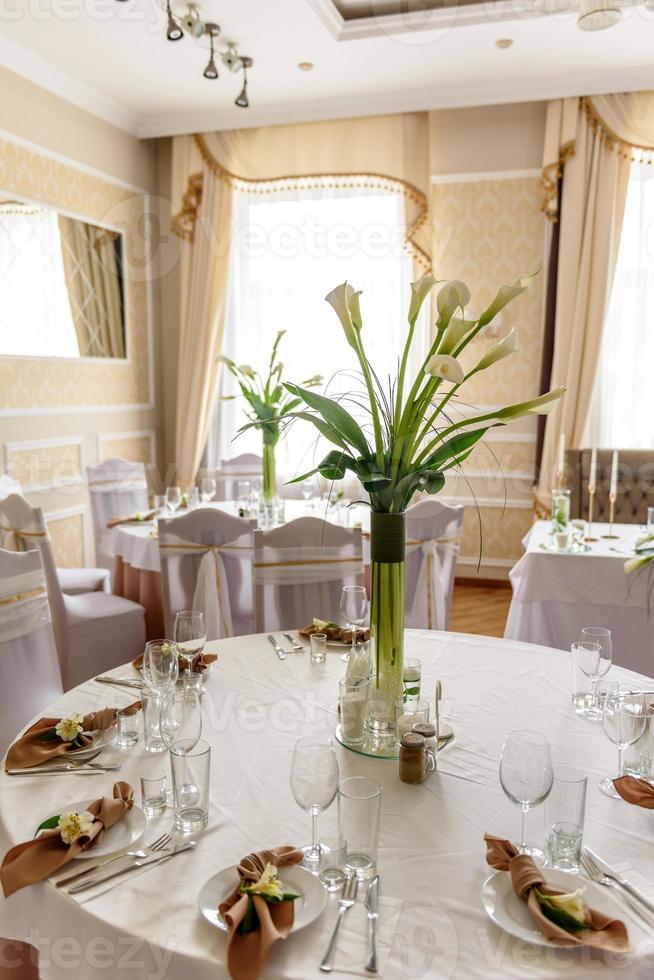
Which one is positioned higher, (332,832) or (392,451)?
(392,451)

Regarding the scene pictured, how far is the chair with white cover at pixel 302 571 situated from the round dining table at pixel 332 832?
607 mm

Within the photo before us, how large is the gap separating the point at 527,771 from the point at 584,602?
200 centimetres

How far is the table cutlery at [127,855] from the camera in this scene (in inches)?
43.3

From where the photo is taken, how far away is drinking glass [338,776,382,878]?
1.05 metres

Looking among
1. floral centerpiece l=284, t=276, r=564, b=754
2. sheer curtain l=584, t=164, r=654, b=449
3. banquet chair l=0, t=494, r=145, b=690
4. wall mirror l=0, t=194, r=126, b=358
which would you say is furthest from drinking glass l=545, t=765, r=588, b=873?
sheer curtain l=584, t=164, r=654, b=449

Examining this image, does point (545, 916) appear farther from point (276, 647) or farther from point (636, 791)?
point (276, 647)

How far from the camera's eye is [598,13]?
2777mm

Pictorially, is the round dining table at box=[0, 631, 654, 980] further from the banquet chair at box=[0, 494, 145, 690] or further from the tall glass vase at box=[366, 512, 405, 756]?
Answer: the banquet chair at box=[0, 494, 145, 690]

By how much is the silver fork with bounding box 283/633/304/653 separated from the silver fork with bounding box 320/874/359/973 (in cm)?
94

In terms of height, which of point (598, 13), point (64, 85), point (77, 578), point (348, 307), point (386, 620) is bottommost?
point (77, 578)

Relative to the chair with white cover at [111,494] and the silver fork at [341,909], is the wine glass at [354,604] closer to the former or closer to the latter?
the silver fork at [341,909]

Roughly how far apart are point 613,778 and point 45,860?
3.12ft

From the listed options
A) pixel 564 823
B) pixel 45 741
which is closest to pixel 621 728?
pixel 564 823

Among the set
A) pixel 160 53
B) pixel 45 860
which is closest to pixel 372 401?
pixel 45 860
